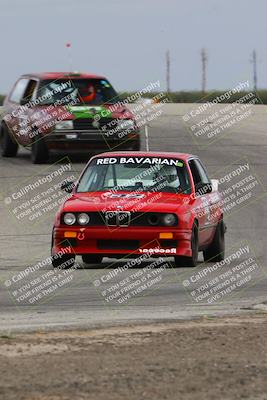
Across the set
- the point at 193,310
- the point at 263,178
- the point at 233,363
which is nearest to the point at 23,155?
the point at 263,178

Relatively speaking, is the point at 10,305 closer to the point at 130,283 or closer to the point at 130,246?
the point at 130,283

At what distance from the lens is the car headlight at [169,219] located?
14.4m

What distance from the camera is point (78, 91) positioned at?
1014 inches

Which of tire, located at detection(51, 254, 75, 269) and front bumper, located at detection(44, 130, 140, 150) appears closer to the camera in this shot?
tire, located at detection(51, 254, 75, 269)

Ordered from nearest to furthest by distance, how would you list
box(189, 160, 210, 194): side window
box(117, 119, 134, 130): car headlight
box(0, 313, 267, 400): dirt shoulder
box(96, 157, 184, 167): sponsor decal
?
box(0, 313, 267, 400): dirt shoulder → box(96, 157, 184, 167): sponsor decal → box(189, 160, 210, 194): side window → box(117, 119, 134, 130): car headlight

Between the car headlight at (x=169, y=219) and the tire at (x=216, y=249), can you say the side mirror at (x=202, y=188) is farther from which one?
the car headlight at (x=169, y=219)

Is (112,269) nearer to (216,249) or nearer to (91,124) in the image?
(216,249)

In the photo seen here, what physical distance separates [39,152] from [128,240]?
12020mm

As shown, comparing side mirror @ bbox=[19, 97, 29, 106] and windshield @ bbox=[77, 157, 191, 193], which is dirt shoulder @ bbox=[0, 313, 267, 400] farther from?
side mirror @ bbox=[19, 97, 29, 106]

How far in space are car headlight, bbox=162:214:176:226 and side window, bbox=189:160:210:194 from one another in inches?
45.9

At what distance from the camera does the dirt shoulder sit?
6840 millimetres

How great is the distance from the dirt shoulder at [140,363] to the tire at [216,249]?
618 cm

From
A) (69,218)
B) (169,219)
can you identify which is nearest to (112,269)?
(69,218)

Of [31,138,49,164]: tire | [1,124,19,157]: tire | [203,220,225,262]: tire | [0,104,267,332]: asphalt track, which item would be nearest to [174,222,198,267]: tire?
[0,104,267,332]: asphalt track
